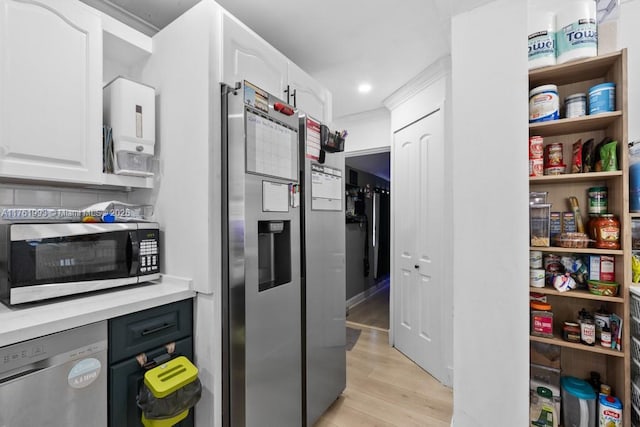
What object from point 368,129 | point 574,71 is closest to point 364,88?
point 368,129

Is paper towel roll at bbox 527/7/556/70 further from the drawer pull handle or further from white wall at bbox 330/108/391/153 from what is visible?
the drawer pull handle

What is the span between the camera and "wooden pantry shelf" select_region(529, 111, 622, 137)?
1.35 m

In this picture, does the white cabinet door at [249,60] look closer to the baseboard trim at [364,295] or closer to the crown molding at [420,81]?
the crown molding at [420,81]

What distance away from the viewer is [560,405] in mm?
1489

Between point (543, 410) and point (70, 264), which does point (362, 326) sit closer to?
point (543, 410)

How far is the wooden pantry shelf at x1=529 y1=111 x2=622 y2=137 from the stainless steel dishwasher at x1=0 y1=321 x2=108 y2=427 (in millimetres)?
2181

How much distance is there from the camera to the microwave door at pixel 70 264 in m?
1.09

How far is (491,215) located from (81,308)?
180 centimetres

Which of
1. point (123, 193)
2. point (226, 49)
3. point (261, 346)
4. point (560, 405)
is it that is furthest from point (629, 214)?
point (123, 193)

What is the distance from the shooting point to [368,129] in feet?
11.2

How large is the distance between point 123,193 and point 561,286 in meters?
2.47

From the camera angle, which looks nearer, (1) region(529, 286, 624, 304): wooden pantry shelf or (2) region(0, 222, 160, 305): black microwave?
(2) region(0, 222, 160, 305): black microwave

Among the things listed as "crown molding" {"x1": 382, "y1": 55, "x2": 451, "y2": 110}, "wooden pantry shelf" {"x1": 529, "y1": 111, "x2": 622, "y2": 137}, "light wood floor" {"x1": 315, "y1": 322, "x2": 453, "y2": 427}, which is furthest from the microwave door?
"crown molding" {"x1": 382, "y1": 55, "x2": 451, "y2": 110}

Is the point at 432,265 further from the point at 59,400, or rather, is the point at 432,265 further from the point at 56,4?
the point at 56,4
